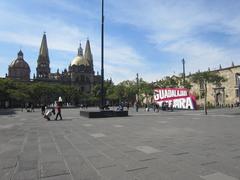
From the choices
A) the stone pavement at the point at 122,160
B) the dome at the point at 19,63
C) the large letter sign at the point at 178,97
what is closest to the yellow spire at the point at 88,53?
the dome at the point at 19,63

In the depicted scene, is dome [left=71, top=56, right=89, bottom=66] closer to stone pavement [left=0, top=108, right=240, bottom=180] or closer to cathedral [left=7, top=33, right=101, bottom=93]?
cathedral [left=7, top=33, right=101, bottom=93]

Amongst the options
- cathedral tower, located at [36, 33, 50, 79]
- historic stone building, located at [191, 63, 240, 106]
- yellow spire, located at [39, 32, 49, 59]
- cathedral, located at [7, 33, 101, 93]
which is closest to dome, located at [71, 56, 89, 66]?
cathedral, located at [7, 33, 101, 93]

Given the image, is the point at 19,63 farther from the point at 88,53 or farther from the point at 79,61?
the point at 88,53

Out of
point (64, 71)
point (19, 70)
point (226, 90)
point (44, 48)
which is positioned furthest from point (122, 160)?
point (64, 71)

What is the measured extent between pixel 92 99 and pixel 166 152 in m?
106

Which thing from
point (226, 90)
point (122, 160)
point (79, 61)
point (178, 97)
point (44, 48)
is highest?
point (44, 48)

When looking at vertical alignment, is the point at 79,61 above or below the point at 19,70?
above

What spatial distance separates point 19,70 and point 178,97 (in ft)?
303

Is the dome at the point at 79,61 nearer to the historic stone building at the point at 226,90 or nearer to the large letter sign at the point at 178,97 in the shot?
the historic stone building at the point at 226,90

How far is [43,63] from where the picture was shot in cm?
12988

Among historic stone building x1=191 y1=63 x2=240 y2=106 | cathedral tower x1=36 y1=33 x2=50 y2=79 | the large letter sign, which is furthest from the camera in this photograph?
cathedral tower x1=36 y1=33 x2=50 y2=79

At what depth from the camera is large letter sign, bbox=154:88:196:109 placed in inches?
1932

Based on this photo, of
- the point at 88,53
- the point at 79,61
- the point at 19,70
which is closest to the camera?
the point at 19,70

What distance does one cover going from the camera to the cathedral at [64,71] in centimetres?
12299
